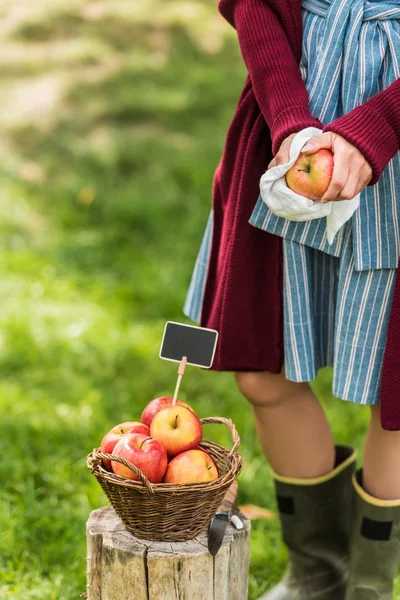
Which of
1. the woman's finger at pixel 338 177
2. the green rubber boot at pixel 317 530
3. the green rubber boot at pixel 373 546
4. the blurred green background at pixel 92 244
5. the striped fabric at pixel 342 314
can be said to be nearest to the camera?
the woman's finger at pixel 338 177

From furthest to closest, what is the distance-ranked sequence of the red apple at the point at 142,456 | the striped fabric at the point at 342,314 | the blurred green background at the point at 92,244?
1. the blurred green background at the point at 92,244
2. the striped fabric at the point at 342,314
3. the red apple at the point at 142,456

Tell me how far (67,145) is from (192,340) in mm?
3921

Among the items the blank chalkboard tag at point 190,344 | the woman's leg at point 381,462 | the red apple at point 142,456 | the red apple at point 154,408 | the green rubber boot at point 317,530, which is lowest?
the green rubber boot at point 317,530

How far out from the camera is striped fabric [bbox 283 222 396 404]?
181 cm

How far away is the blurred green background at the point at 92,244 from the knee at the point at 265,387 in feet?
1.96

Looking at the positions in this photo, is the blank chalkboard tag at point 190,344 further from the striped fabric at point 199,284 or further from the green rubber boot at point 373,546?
the green rubber boot at point 373,546

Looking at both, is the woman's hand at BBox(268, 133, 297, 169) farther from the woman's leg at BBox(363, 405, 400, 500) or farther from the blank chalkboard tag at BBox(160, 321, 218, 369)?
the woman's leg at BBox(363, 405, 400, 500)

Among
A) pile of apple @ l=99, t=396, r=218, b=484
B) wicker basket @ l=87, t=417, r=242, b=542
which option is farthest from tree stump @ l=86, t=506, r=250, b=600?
pile of apple @ l=99, t=396, r=218, b=484

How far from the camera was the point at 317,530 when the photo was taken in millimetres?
2186

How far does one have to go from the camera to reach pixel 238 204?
1888mm

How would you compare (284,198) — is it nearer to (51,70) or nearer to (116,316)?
(116,316)

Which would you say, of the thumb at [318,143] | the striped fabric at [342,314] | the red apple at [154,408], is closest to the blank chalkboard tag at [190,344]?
the red apple at [154,408]

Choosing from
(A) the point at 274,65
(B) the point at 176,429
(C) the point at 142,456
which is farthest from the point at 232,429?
(A) the point at 274,65

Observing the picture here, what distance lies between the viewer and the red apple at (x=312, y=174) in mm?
1559
